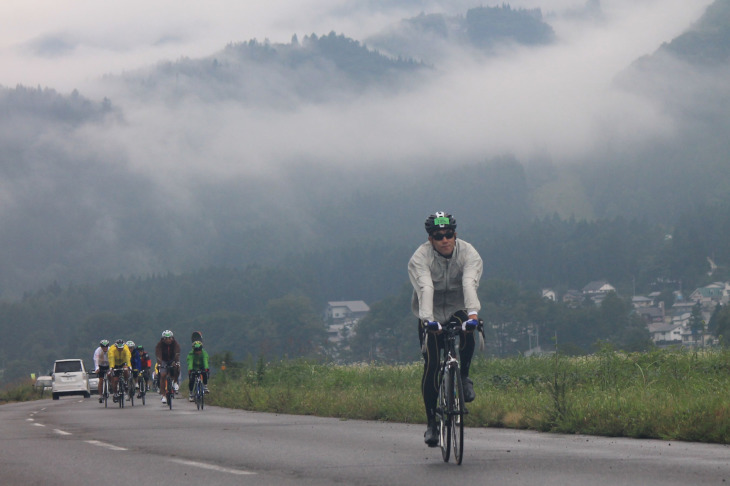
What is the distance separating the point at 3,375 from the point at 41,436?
181 m

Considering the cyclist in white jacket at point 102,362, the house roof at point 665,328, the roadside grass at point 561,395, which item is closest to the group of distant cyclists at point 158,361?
the cyclist in white jacket at point 102,362

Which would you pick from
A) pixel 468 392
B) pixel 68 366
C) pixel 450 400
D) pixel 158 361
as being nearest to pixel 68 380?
pixel 68 366

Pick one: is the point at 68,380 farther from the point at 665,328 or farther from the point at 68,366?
the point at 665,328

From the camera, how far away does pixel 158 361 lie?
27781 mm

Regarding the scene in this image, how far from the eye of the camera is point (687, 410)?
1187 centimetres

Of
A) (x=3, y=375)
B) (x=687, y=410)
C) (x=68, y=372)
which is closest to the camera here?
(x=687, y=410)

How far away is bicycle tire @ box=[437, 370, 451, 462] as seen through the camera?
9488 mm

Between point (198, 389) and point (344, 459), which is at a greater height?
point (198, 389)

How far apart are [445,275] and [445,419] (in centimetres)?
137

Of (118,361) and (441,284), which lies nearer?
(441,284)

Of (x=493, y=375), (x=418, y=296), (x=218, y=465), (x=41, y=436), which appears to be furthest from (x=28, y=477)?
(x=493, y=375)

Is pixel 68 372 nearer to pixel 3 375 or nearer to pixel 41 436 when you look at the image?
pixel 41 436

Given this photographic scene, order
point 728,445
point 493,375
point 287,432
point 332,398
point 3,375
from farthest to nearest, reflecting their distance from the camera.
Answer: point 3,375
point 493,375
point 332,398
point 287,432
point 728,445

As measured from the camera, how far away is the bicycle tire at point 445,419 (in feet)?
31.1
